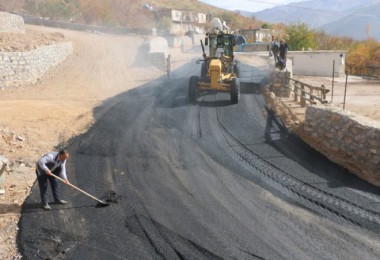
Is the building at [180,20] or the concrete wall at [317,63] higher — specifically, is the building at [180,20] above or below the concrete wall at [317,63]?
above

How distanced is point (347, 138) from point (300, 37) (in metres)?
32.0

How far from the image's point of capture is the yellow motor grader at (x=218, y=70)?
17.0 m

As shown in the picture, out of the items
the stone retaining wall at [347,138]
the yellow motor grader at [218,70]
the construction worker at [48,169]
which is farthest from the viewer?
the yellow motor grader at [218,70]

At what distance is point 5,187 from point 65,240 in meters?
3.25

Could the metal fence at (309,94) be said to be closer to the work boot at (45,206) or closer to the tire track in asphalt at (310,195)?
the tire track in asphalt at (310,195)

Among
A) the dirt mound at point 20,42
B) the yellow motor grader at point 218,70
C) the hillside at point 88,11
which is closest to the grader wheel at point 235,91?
the yellow motor grader at point 218,70

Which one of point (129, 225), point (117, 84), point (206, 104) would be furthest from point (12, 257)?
point (117, 84)

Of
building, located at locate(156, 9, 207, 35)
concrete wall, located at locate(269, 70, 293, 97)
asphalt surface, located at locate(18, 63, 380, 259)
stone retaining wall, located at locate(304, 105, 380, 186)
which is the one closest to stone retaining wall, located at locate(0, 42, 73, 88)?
asphalt surface, located at locate(18, 63, 380, 259)

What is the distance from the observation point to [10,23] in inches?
1101

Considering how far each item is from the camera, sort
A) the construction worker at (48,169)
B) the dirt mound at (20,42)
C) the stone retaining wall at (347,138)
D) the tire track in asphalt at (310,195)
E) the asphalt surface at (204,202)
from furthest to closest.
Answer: the dirt mound at (20,42)
the stone retaining wall at (347,138)
the construction worker at (48,169)
the tire track in asphalt at (310,195)
the asphalt surface at (204,202)

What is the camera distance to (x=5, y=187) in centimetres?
948

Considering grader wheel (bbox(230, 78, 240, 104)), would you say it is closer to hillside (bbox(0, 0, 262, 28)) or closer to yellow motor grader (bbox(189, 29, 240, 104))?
yellow motor grader (bbox(189, 29, 240, 104))

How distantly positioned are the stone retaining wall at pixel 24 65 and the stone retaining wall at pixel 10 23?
4507mm

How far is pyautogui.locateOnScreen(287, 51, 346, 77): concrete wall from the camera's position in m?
31.0
